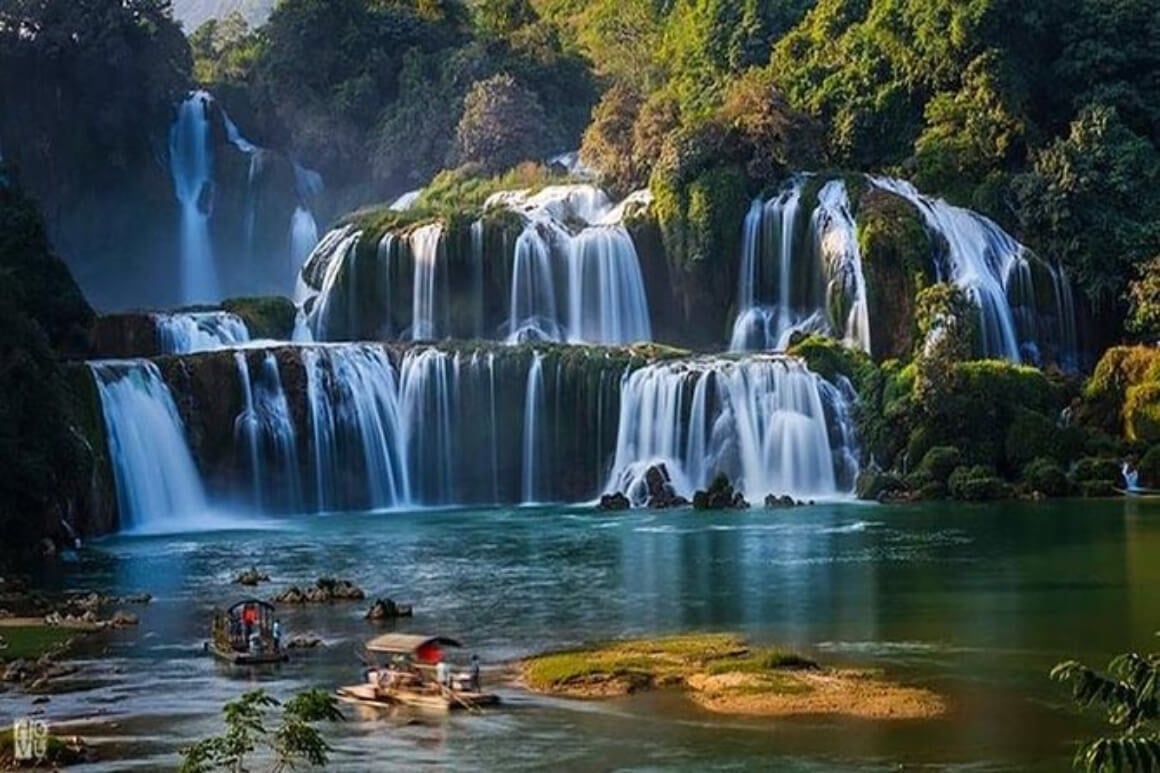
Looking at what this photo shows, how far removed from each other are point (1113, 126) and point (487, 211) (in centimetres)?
2730

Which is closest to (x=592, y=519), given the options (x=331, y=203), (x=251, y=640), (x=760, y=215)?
(x=760, y=215)

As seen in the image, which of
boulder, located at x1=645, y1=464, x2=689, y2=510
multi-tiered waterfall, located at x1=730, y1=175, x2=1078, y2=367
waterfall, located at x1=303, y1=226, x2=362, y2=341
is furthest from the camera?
waterfall, located at x1=303, y1=226, x2=362, y2=341

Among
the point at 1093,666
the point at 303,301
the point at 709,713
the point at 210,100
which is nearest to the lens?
the point at 709,713

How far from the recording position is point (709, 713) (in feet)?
107

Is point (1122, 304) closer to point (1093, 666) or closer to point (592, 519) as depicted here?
point (592, 519)

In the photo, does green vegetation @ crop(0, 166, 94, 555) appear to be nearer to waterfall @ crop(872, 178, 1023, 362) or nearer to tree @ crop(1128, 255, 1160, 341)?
waterfall @ crop(872, 178, 1023, 362)

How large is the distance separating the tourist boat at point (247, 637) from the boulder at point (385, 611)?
375 cm

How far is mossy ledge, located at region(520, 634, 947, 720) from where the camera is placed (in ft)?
107

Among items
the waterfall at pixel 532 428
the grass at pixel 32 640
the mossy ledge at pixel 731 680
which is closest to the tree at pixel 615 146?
the waterfall at pixel 532 428

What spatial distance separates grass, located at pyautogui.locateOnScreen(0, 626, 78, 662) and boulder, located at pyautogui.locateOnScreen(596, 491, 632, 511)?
31.8 metres

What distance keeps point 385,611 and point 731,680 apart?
1101 cm

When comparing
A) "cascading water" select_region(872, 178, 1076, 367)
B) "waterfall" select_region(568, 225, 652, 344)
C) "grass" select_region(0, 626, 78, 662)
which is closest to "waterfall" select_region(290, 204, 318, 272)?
"waterfall" select_region(568, 225, 652, 344)

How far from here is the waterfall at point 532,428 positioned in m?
75.9

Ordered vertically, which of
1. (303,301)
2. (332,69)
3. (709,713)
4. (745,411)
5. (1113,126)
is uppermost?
(332,69)
